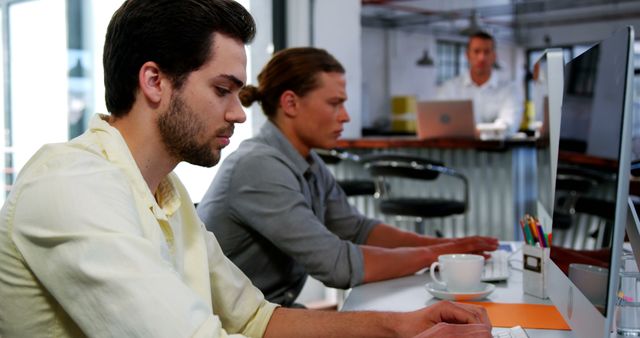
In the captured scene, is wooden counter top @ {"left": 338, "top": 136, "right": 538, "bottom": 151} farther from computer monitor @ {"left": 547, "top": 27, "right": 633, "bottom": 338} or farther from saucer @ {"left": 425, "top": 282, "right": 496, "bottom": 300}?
computer monitor @ {"left": 547, "top": 27, "right": 633, "bottom": 338}

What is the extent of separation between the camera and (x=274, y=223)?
5.88ft

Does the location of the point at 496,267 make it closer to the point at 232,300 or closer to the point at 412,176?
the point at 232,300

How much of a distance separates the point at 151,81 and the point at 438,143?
11.7ft

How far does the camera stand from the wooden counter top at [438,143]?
4359mm

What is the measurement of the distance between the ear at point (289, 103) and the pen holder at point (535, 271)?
34.4 inches

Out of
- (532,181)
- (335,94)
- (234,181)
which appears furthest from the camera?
(532,181)

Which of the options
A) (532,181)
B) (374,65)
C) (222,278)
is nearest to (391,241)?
(222,278)

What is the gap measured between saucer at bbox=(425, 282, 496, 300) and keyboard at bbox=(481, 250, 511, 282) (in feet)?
0.44

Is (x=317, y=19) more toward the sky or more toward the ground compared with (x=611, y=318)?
more toward the sky

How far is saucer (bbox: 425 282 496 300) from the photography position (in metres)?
1.46

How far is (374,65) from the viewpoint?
13.5 metres

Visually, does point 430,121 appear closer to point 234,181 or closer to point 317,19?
point 317,19

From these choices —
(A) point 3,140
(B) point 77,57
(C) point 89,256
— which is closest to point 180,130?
(C) point 89,256

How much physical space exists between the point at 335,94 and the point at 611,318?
57.8 inches
